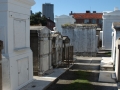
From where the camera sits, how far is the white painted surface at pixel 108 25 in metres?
26.8

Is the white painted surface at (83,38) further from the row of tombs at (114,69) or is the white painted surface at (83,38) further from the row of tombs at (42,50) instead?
the row of tombs at (42,50)

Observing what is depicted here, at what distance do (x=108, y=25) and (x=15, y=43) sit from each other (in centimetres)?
2062

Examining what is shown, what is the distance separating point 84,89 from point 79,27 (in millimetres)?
14636

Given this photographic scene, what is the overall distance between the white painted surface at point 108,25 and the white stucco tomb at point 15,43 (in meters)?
18.2

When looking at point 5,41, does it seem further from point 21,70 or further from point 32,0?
point 32,0

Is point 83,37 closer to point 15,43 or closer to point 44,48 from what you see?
point 44,48

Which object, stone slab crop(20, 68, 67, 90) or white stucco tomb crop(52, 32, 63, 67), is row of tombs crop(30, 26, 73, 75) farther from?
stone slab crop(20, 68, 67, 90)

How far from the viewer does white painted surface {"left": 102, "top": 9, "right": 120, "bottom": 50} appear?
26.8 meters

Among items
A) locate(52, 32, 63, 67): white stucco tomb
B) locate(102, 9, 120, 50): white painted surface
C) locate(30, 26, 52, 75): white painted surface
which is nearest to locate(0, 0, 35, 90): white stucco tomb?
locate(30, 26, 52, 75): white painted surface

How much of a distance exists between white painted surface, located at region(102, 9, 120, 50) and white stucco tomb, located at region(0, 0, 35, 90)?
Result: 18154mm

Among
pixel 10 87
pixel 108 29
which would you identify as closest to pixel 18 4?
pixel 10 87

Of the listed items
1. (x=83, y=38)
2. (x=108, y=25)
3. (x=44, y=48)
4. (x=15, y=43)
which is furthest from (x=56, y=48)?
(x=108, y=25)

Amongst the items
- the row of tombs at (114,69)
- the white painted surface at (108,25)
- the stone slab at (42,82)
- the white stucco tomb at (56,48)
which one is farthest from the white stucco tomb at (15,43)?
the white painted surface at (108,25)

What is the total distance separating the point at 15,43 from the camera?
8.95 m
